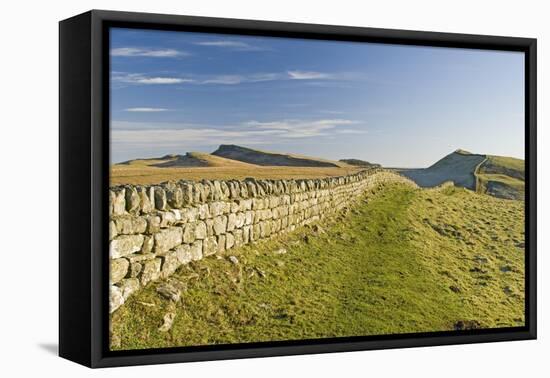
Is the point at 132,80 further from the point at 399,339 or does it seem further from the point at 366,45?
the point at 399,339

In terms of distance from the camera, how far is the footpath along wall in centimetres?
1024

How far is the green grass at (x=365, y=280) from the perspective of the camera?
10688 millimetres

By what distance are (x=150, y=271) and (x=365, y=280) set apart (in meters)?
2.40

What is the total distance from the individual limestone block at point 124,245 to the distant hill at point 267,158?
1138mm

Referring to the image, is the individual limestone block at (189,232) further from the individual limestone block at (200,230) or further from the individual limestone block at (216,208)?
the individual limestone block at (216,208)

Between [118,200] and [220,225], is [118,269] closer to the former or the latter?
[118,200]

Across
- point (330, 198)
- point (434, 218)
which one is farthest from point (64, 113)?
point (434, 218)

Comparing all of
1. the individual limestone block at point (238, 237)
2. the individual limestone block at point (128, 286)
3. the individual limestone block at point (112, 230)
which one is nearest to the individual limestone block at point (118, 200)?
the individual limestone block at point (112, 230)

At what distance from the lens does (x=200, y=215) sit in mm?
10789

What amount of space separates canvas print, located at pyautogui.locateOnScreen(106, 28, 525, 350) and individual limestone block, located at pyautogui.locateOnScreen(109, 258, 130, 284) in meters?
0.01

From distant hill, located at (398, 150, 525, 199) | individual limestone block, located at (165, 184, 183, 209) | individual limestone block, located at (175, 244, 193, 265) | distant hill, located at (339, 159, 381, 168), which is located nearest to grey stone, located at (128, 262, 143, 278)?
individual limestone block, located at (175, 244, 193, 265)

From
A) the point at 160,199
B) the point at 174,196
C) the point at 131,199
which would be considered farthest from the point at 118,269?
the point at 174,196

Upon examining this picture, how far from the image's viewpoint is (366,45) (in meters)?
11.6

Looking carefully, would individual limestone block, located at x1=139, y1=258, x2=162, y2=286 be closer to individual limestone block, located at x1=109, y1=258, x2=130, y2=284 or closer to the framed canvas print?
the framed canvas print
